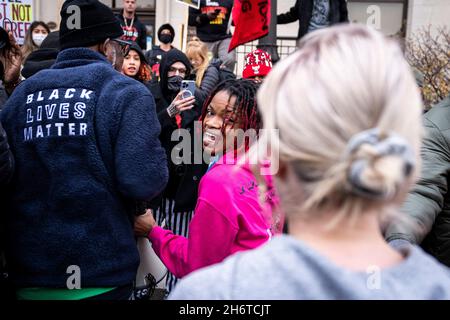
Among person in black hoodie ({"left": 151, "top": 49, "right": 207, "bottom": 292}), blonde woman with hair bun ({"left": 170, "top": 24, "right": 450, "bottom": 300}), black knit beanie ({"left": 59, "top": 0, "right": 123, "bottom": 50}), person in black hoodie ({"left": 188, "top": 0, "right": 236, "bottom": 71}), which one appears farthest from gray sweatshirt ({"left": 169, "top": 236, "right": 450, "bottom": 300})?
person in black hoodie ({"left": 188, "top": 0, "right": 236, "bottom": 71})

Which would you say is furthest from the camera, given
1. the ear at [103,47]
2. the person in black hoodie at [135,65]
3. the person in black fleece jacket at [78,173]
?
the person in black hoodie at [135,65]

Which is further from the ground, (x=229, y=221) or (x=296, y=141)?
(x=296, y=141)

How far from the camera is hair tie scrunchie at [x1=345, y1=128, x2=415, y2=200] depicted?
1.05m

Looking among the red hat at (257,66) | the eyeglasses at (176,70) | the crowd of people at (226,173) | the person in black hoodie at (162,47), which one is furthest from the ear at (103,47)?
the person in black hoodie at (162,47)

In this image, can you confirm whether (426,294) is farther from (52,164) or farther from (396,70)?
(52,164)

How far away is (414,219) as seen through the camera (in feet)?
7.38

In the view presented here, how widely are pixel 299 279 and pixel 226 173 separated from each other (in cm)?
112

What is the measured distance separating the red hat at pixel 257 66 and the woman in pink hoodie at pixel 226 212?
2.71 meters

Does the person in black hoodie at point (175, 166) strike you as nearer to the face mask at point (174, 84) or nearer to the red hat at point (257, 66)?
the face mask at point (174, 84)

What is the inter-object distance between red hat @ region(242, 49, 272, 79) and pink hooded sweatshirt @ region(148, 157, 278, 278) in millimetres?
3063

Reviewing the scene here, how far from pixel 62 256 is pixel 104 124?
55 centimetres

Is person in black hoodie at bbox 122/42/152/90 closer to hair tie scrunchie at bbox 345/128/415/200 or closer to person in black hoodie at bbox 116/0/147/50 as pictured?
person in black hoodie at bbox 116/0/147/50

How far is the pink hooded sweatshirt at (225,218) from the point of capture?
7.04 feet
